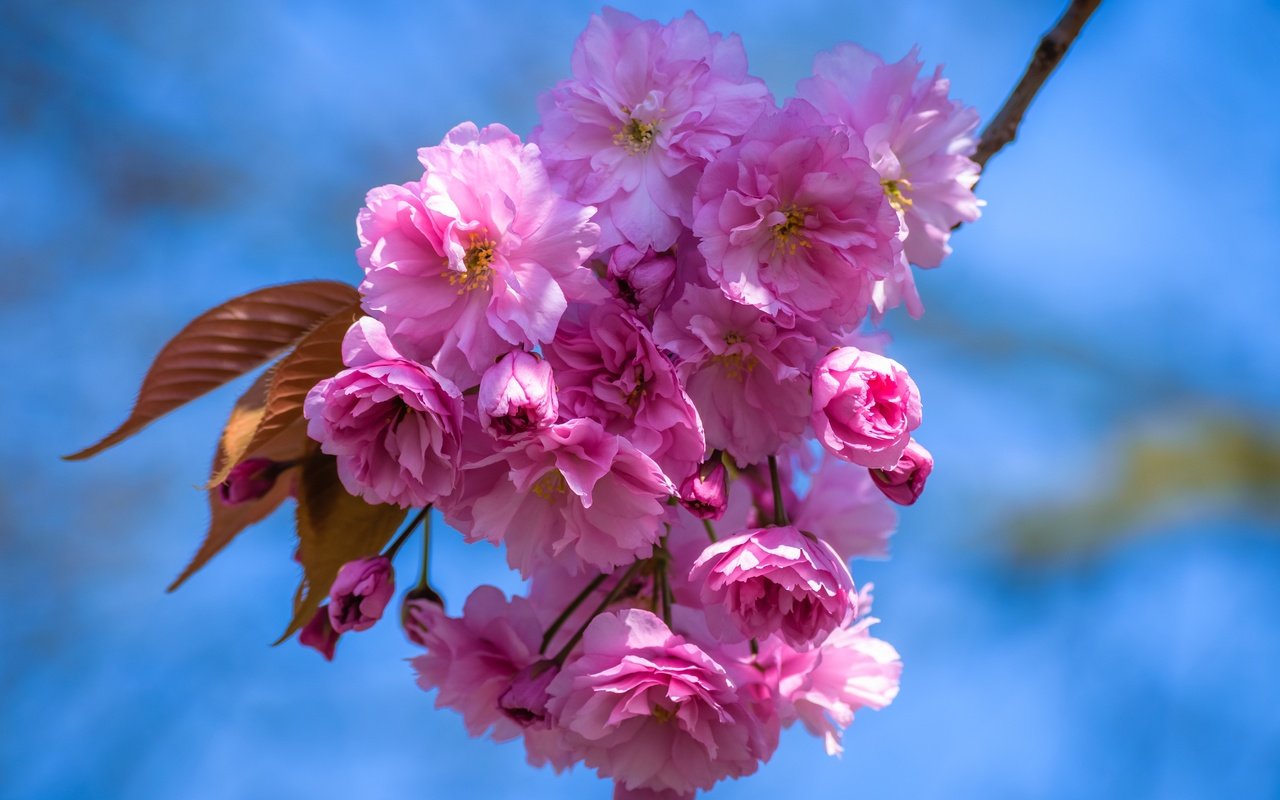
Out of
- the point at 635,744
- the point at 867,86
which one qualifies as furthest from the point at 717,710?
the point at 867,86

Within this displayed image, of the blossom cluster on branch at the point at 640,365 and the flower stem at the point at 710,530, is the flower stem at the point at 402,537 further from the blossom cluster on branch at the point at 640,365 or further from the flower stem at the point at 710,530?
the flower stem at the point at 710,530

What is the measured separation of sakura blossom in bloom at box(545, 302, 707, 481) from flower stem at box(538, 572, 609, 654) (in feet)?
0.64

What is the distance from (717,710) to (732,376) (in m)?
0.22

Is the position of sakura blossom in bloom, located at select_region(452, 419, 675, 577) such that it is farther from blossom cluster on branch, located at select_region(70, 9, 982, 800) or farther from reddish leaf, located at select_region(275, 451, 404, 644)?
reddish leaf, located at select_region(275, 451, 404, 644)

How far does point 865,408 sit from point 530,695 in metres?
0.32

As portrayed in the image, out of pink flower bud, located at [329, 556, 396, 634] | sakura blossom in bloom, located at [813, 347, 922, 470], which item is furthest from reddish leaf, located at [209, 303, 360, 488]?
sakura blossom in bloom, located at [813, 347, 922, 470]

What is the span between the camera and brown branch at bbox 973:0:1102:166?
0.96 metres

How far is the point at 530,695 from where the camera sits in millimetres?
757

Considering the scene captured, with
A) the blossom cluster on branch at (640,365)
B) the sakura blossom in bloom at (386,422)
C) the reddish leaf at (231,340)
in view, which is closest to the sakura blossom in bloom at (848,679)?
the blossom cluster on branch at (640,365)

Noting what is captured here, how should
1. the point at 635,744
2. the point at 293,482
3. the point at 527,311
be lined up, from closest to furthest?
the point at 527,311
the point at 635,744
the point at 293,482

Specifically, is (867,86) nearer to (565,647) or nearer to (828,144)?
(828,144)

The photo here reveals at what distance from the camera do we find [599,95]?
0.69 metres

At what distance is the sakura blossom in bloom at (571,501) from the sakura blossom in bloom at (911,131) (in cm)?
25

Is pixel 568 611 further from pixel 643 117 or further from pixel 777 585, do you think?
pixel 643 117
